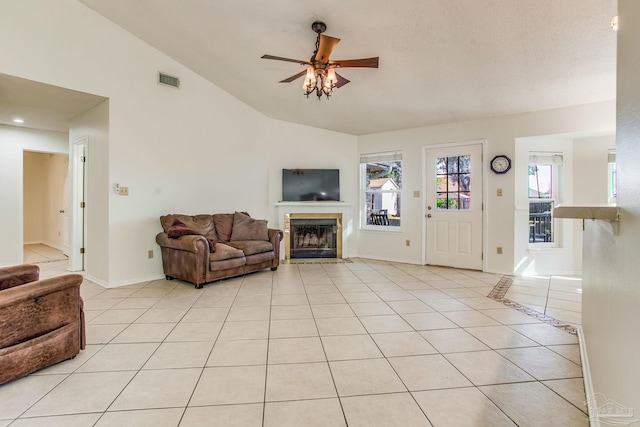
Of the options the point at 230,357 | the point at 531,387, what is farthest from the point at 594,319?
the point at 230,357

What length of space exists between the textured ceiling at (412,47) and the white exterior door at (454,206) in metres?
0.68

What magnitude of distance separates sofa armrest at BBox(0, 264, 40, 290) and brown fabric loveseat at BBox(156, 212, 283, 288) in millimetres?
1590

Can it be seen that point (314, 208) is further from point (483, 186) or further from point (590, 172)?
point (590, 172)

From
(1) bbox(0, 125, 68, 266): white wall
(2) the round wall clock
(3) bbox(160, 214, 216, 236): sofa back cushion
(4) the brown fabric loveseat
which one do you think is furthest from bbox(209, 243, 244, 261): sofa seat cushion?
(2) the round wall clock

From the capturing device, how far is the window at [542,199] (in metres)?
4.81

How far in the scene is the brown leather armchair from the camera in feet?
5.81

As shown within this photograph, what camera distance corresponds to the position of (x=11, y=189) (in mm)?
5156

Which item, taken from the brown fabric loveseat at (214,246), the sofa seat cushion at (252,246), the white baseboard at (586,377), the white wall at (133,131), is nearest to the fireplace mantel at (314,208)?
the white wall at (133,131)

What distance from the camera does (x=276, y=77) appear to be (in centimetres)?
439

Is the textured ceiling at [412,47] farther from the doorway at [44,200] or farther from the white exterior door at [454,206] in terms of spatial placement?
the doorway at [44,200]

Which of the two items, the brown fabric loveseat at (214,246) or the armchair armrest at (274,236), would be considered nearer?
the brown fabric loveseat at (214,246)

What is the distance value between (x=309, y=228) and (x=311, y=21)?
3736 millimetres

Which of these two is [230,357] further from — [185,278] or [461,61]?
[461,61]

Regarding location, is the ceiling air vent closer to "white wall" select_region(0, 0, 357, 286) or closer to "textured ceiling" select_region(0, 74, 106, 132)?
"white wall" select_region(0, 0, 357, 286)
